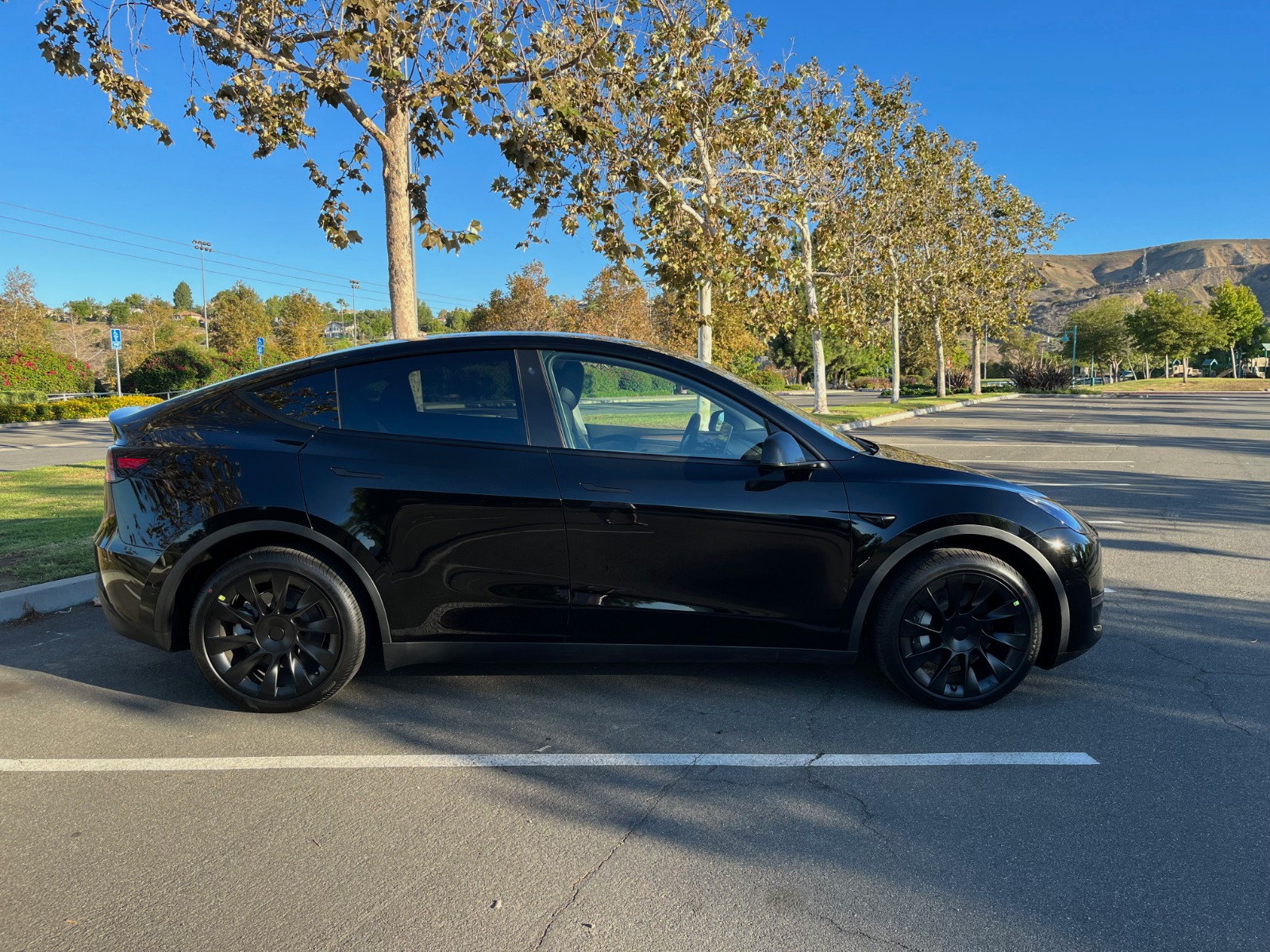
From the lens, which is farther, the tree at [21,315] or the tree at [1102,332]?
the tree at [1102,332]

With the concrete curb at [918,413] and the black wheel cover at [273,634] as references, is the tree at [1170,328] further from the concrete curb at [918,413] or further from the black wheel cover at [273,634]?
the black wheel cover at [273,634]

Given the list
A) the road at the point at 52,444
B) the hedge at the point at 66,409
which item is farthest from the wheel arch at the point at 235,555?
the hedge at the point at 66,409

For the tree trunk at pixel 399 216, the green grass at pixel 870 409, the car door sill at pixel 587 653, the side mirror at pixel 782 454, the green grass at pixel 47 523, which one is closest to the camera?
the side mirror at pixel 782 454

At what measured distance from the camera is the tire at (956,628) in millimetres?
3855

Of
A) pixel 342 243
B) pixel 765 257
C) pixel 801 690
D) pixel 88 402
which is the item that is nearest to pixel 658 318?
pixel 88 402

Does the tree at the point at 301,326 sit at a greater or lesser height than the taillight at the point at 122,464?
greater

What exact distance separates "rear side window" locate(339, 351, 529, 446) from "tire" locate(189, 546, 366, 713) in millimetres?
714

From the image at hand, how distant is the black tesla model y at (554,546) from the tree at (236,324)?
6048cm

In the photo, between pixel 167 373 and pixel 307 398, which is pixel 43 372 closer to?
pixel 167 373

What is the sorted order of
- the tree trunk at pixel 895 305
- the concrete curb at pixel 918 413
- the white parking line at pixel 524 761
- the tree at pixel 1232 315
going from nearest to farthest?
the white parking line at pixel 524 761 < the concrete curb at pixel 918 413 < the tree trunk at pixel 895 305 < the tree at pixel 1232 315

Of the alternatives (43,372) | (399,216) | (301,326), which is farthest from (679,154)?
(301,326)

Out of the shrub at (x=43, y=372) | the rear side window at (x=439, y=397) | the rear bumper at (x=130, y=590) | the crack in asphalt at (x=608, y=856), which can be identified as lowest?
the crack in asphalt at (x=608, y=856)

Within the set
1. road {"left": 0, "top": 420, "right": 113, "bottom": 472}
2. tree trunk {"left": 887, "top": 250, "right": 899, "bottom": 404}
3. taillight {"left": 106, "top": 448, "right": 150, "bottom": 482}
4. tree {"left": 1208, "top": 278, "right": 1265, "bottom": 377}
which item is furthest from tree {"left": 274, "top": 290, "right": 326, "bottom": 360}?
tree {"left": 1208, "top": 278, "right": 1265, "bottom": 377}

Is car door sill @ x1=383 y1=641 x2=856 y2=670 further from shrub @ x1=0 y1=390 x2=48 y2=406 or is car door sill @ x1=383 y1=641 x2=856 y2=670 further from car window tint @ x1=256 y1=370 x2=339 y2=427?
shrub @ x1=0 y1=390 x2=48 y2=406
